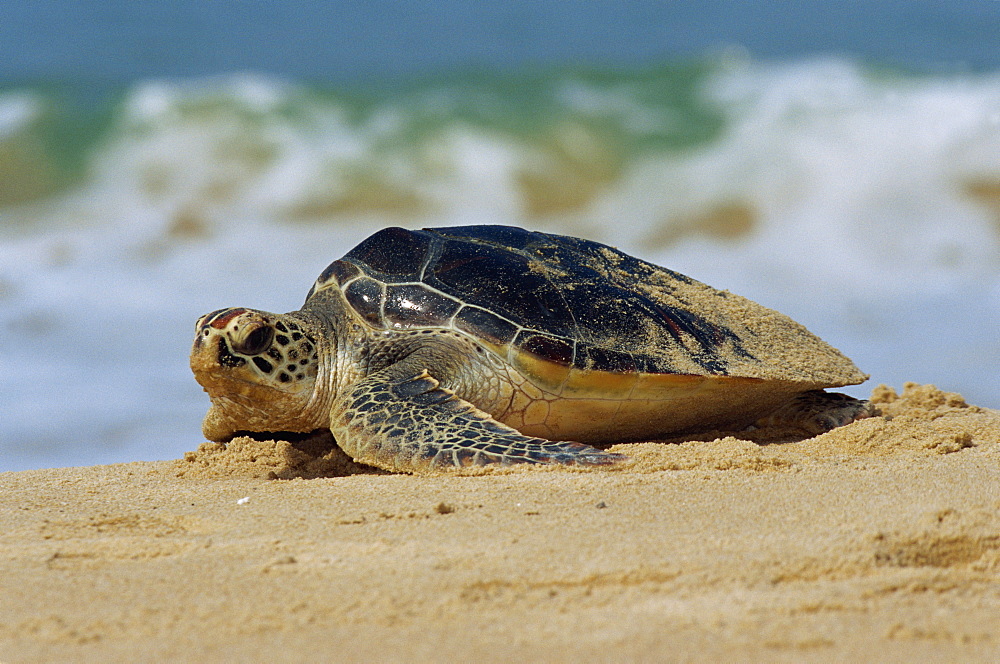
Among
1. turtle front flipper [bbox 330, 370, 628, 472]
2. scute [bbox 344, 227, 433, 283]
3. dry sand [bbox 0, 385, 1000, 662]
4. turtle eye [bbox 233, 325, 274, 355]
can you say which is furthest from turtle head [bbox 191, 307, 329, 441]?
dry sand [bbox 0, 385, 1000, 662]

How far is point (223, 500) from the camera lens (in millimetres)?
2775

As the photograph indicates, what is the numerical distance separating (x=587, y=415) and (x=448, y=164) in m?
9.14

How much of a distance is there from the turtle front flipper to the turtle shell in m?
0.36

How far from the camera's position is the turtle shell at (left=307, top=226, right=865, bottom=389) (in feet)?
12.5

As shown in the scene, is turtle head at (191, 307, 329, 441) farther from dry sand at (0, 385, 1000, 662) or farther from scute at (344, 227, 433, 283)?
dry sand at (0, 385, 1000, 662)

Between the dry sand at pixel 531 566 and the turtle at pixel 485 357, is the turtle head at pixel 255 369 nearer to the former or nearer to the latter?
the turtle at pixel 485 357

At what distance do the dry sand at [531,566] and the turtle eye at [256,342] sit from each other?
839mm

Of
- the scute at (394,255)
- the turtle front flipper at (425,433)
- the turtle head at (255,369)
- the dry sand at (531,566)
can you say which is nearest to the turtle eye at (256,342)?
the turtle head at (255,369)

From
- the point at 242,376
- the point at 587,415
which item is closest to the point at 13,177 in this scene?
the point at 242,376

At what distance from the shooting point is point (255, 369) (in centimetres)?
370

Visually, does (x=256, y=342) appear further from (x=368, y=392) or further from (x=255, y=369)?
(x=368, y=392)

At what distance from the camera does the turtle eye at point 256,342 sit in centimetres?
366

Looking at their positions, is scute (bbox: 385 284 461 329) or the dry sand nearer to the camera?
the dry sand

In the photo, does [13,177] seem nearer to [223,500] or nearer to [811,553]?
[223,500]
